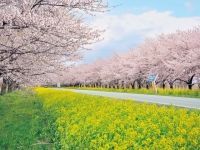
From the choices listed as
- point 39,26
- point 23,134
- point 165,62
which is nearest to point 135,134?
point 39,26

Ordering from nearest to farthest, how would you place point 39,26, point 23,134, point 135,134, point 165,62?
point 135,134
point 39,26
point 23,134
point 165,62

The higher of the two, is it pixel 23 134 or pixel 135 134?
pixel 135 134

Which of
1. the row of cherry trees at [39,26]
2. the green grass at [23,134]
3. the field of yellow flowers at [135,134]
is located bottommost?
the green grass at [23,134]

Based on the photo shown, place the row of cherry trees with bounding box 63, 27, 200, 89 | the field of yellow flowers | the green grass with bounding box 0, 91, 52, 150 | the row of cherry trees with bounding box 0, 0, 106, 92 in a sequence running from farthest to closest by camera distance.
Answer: the row of cherry trees with bounding box 63, 27, 200, 89
the green grass with bounding box 0, 91, 52, 150
the row of cherry trees with bounding box 0, 0, 106, 92
the field of yellow flowers

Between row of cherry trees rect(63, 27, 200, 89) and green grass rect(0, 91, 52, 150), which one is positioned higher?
row of cherry trees rect(63, 27, 200, 89)

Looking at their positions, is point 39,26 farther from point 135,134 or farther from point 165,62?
point 165,62

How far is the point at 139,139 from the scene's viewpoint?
7.13 metres

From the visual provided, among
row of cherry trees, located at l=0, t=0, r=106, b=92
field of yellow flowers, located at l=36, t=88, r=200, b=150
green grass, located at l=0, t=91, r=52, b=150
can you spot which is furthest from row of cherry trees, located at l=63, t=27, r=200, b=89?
field of yellow flowers, located at l=36, t=88, r=200, b=150

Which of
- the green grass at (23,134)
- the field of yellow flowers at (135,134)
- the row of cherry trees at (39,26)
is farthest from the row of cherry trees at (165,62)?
the field of yellow flowers at (135,134)

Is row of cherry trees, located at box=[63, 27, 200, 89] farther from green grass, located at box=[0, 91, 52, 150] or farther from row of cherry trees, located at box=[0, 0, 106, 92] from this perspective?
row of cherry trees, located at box=[0, 0, 106, 92]

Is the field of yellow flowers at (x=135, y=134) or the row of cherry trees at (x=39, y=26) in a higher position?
the row of cherry trees at (x=39, y=26)

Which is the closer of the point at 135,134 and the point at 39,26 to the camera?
the point at 135,134

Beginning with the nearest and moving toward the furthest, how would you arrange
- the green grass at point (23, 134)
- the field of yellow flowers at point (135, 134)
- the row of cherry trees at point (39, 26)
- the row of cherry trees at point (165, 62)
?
the field of yellow flowers at point (135, 134), the row of cherry trees at point (39, 26), the green grass at point (23, 134), the row of cherry trees at point (165, 62)

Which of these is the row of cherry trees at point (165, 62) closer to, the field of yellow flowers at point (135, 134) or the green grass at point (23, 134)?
the green grass at point (23, 134)
